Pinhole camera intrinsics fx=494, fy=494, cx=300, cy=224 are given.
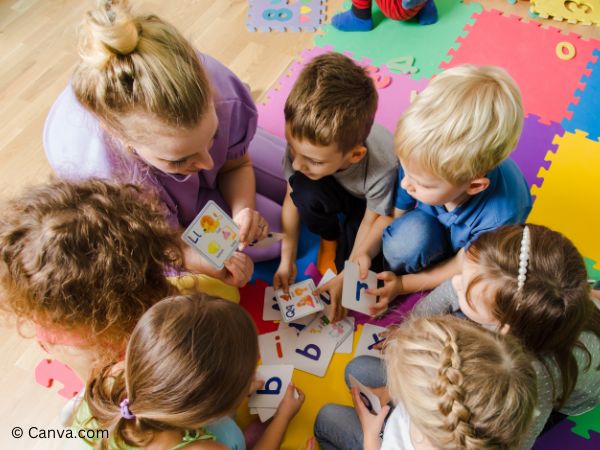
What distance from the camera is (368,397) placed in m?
1.40

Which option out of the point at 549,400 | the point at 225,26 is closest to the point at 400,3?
the point at 225,26

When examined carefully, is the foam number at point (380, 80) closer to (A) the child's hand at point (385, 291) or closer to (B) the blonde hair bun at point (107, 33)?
(A) the child's hand at point (385, 291)

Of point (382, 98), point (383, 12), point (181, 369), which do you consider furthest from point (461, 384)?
point (383, 12)

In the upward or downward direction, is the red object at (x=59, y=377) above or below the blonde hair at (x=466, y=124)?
below

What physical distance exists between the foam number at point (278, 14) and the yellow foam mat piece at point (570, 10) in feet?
3.66

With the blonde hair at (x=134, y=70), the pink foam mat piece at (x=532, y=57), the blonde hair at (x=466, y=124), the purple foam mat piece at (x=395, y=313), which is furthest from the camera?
the pink foam mat piece at (x=532, y=57)

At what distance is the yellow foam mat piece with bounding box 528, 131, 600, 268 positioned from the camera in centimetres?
171

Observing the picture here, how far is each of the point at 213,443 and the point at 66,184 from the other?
63cm

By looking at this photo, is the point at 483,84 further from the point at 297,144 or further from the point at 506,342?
the point at 506,342

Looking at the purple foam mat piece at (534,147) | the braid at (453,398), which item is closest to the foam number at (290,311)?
the braid at (453,398)

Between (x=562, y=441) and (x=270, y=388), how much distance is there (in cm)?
84

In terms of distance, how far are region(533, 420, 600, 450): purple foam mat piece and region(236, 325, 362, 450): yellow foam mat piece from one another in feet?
1.79

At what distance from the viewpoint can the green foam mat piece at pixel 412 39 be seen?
2143 millimetres

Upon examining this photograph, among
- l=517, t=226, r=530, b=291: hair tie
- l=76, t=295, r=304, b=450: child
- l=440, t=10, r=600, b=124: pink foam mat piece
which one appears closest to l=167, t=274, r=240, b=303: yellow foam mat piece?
l=76, t=295, r=304, b=450: child
